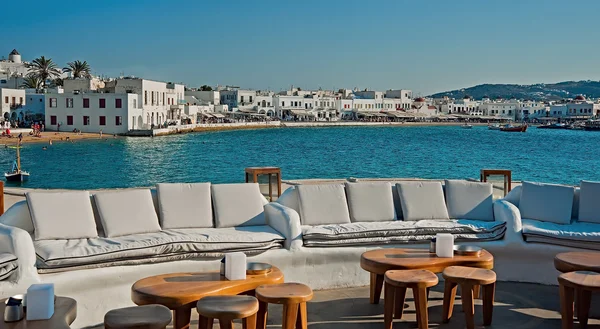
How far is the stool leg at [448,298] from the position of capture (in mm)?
4500

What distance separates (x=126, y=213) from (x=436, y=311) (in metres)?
2.65

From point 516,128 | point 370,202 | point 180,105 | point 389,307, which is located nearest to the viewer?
point 389,307

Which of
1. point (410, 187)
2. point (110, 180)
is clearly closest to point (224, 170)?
point (110, 180)

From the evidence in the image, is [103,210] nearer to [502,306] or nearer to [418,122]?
[502,306]

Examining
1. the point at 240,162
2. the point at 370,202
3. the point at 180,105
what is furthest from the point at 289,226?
the point at 180,105

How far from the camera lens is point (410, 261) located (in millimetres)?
4613

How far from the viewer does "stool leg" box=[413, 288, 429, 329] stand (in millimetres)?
4203

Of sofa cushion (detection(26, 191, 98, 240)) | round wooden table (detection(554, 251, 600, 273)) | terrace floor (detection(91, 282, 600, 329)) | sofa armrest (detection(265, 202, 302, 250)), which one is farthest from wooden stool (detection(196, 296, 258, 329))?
round wooden table (detection(554, 251, 600, 273))

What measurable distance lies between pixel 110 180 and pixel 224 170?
22.6 ft

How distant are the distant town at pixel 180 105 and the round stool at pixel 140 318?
171 ft

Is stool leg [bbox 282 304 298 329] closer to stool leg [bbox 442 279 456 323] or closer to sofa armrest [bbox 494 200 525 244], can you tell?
stool leg [bbox 442 279 456 323]

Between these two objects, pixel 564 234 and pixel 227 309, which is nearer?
pixel 227 309

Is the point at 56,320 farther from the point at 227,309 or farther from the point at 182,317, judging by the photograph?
the point at 227,309

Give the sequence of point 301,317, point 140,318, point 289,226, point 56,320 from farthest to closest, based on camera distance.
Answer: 1. point 289,226
2. point 301,317
3. point 56,320
4. point 140,318
